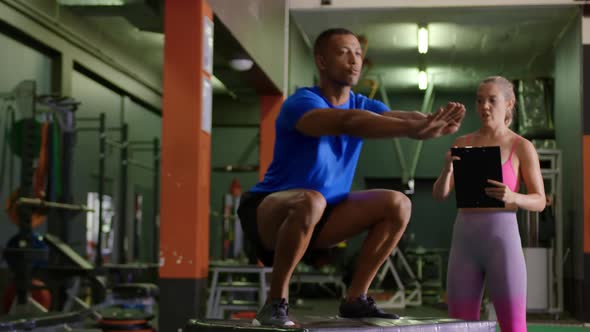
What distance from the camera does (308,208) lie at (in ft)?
7.16

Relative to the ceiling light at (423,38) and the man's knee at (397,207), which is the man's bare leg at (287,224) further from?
the ceiling light at (423,38)

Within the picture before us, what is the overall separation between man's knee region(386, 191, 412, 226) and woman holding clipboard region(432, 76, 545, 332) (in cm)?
31

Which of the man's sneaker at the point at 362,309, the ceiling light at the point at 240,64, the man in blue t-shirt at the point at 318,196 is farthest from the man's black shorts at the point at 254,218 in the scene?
the ceiling light at the point at 240,64

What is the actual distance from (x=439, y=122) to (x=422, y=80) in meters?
9.94

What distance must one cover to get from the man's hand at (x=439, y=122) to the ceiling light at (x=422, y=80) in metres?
9.55

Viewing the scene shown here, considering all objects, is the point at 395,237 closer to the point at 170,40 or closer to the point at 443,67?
the point at 170,40

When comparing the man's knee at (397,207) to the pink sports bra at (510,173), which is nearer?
the man's knee at (397,207)

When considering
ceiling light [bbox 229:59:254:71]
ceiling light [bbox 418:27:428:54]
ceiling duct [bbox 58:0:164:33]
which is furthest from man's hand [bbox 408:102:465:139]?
ceiling light [bbox 418:27:428:54]

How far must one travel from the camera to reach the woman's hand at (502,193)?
2.51 metres

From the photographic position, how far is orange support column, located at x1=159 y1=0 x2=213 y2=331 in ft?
17.8

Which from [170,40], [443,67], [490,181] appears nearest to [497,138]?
[490,181]

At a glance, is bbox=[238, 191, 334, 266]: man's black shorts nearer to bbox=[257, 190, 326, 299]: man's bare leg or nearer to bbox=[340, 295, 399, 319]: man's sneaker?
bbox=[257, 190, 326, 299]: man's bare leg

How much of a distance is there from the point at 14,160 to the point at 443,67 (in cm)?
599

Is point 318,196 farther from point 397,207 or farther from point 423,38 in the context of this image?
point 423,38
